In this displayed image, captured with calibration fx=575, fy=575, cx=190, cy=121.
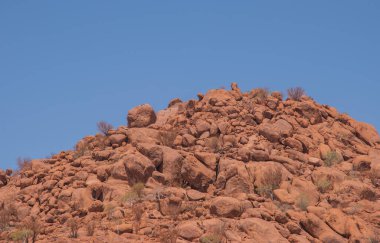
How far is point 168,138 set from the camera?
2409 cm

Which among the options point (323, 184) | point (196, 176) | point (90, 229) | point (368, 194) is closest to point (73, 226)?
point (90, 229)

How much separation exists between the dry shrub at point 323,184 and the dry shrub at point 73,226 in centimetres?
892

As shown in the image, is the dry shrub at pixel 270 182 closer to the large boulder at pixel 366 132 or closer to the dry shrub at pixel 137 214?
the dry shrub at pixel 137 214

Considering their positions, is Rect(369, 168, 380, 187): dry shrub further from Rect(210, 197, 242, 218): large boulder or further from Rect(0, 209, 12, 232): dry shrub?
Rect(0, 209, 12, 232): dry shrub

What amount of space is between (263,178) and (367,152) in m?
7.59

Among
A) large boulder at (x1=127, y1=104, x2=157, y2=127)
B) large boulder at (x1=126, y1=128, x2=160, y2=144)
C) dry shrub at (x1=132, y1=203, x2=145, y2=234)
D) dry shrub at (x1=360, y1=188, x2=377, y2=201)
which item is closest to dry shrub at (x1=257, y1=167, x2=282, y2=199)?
dry shrub at (x1=360, y1=188, x2=377, y2=201)

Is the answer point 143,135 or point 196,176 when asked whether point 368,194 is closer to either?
point 196,176

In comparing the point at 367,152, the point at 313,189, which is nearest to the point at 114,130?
the point at 313,189

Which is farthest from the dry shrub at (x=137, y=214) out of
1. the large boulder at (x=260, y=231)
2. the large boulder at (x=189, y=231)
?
the large boulder at (x=260, y=231)

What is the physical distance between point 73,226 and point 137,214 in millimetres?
2048

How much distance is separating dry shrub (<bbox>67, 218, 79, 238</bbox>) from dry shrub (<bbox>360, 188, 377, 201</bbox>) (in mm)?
10276

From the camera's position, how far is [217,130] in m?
24.8

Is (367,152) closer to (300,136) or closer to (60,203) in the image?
(300,136)

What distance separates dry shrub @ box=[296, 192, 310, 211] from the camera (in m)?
19.7
